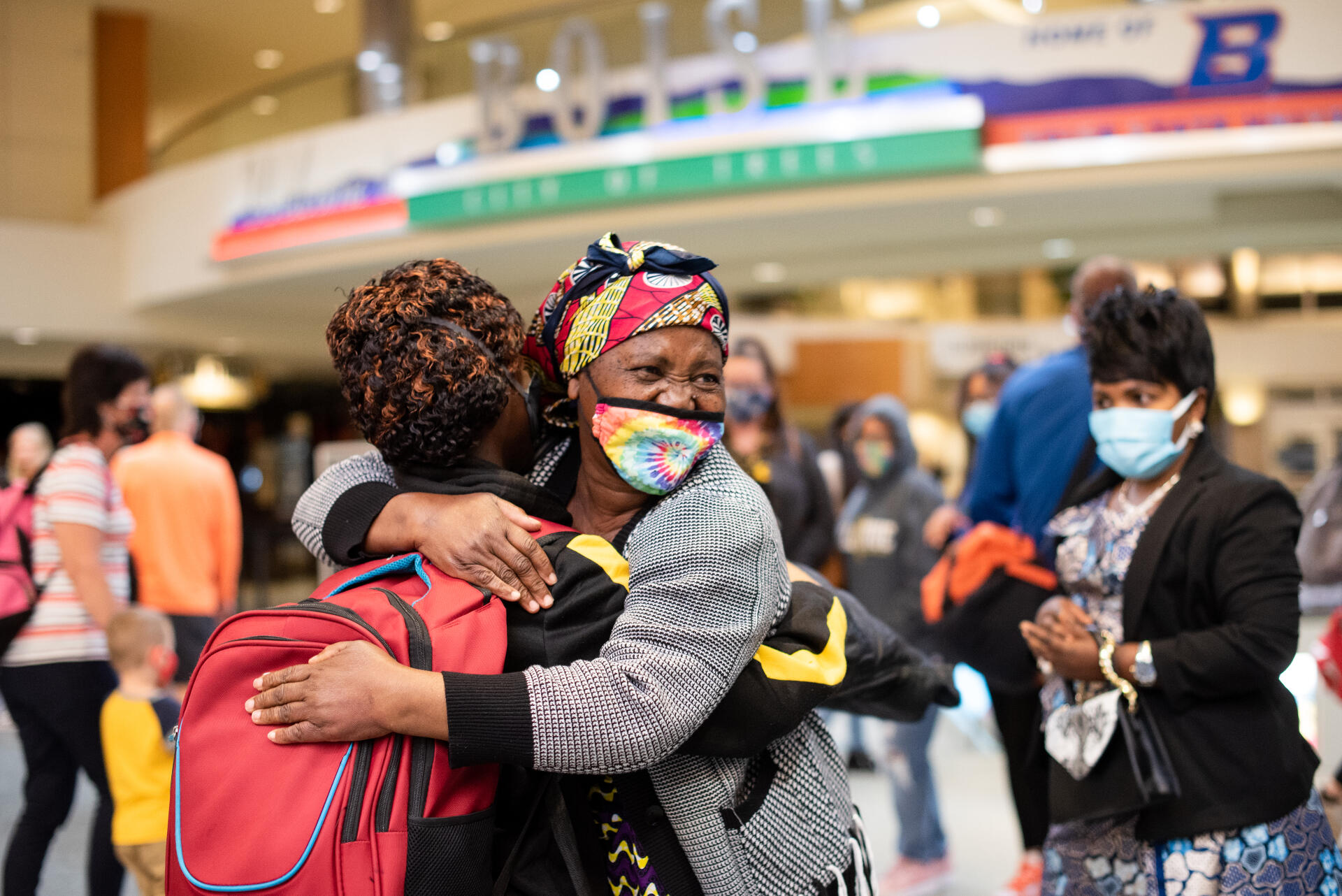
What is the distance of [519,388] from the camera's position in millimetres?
1463

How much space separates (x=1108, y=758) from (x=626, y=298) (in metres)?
1.28

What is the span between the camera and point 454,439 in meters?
1.34

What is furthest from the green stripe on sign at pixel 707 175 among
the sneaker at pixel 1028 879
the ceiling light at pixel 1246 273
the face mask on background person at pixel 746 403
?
the ceiling light at pixel 1246 273

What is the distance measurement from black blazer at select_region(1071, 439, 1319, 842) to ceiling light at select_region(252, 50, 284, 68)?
15721 mm

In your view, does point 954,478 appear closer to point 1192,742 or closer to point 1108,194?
point 1108,194

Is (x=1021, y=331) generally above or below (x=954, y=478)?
above

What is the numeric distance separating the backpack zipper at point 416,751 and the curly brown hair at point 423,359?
0.20 metres

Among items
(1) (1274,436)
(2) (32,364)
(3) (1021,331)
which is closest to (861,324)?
(3) (1021,331)

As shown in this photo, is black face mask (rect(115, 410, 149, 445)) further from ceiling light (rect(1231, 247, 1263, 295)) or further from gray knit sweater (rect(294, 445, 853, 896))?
ceiling light (rect(1231, 247, 1263, 295))

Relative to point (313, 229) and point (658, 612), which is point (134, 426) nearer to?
point (658, 612)

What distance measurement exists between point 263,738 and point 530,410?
55 cm

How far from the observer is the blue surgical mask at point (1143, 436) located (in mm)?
2092

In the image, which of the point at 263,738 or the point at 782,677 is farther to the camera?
the point at 782,677

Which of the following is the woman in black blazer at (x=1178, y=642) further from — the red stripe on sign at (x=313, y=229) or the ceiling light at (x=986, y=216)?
the red stripe on sign at (x=313, y=229)
